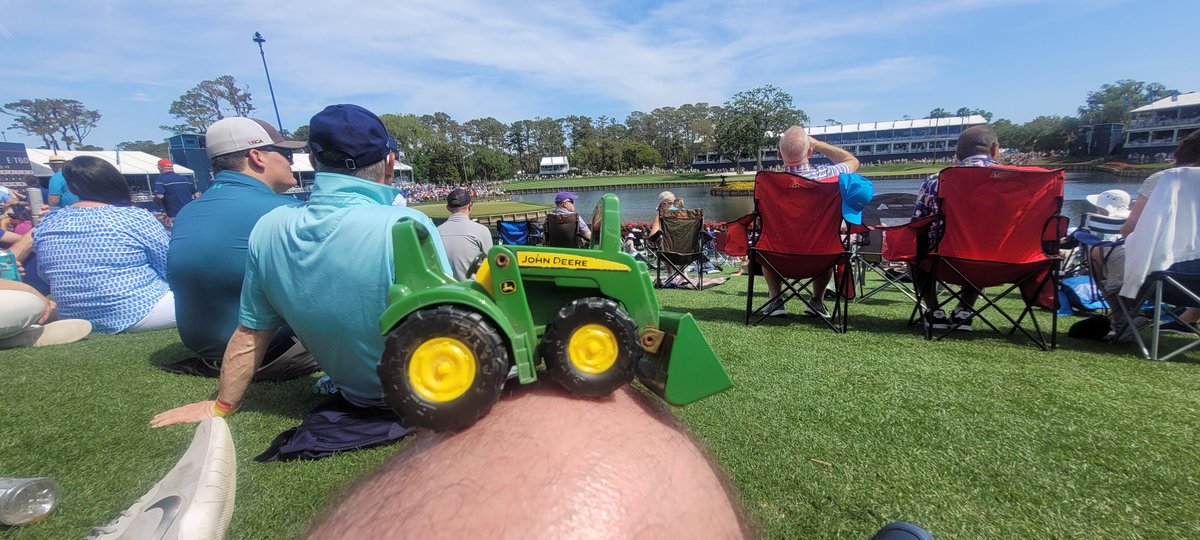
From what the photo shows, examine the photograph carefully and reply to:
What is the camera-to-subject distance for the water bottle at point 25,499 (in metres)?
1.84

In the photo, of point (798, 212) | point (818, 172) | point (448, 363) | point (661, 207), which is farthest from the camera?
point (661, 207)

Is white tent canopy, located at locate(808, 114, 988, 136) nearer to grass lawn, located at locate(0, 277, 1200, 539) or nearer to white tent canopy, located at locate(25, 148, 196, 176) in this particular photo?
white tent canopy, located at locate(25, 148, 196, 176)

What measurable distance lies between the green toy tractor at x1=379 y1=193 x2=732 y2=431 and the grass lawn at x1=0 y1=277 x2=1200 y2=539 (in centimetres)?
49

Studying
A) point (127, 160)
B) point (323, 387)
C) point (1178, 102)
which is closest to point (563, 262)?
point (323, 387)

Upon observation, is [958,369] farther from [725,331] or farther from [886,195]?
[886,195]

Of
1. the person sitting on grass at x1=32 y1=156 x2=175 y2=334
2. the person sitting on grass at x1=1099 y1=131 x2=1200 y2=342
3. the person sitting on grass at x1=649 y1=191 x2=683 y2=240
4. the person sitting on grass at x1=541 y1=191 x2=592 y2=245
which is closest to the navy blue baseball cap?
the person sitting on grass at x1=32 y1=156 x2=175 y2=334

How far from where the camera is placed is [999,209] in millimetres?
4043

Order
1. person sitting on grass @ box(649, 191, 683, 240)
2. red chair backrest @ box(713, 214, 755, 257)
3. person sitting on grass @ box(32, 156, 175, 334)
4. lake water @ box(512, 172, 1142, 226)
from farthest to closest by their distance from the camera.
Answer: lake water @ box(512, 172, 1142, 226) → person sitting on grass @ box(649, 191, 683, 240) → red chair backrest @ box(713, 214, 755, 257) → person sitting on grass @ box(32, 156, 175, 334)

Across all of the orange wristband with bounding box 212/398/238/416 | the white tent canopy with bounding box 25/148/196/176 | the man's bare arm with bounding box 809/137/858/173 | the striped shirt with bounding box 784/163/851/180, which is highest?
the white tent canopy with bounding box 25/148/196/176

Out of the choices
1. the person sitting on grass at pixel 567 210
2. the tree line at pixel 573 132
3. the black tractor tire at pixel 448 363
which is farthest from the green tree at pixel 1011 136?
the black tractor tire at pixel 448 363

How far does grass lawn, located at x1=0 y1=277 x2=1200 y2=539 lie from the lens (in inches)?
78.0

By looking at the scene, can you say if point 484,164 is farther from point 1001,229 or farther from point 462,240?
point 1001,229

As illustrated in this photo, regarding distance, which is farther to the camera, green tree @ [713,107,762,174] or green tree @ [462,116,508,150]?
green tree @ [462,116,508,150]

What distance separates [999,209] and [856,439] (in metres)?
2.70
